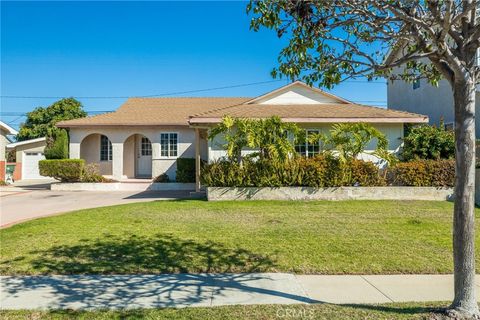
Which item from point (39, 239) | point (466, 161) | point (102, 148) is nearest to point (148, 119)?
point (102, 148)

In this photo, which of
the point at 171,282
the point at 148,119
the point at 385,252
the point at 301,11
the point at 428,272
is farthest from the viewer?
the point at 148,119

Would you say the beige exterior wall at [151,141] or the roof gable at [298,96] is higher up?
the roof gable at [298,96]

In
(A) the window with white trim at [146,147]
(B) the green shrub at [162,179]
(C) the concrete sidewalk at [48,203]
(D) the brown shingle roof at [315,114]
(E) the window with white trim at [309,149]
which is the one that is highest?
(D) the brown shingle roof at [315,114]

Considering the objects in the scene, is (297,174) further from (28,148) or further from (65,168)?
(28,148)

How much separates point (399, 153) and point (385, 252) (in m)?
9.28

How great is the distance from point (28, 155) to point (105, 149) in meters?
11.1

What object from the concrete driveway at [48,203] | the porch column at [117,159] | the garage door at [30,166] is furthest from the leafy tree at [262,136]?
the garage door at [30,166]

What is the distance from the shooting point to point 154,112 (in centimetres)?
2220

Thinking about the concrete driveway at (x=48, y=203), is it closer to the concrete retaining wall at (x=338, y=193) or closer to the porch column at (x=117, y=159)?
the porch column at (x=117, y=159)

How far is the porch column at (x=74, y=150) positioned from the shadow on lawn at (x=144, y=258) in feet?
47.0

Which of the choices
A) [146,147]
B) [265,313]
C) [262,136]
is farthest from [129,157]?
[265,313]

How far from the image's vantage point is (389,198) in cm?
1275

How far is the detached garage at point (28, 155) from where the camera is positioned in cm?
2778

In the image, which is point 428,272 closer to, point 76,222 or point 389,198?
point 389,198
